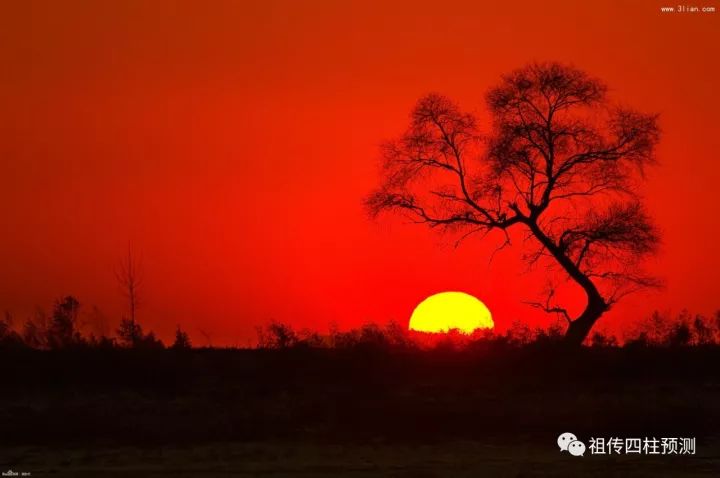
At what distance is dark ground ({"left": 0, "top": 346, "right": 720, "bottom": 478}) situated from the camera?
24344 millimetres

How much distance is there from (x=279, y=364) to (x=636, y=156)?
39.1 ft

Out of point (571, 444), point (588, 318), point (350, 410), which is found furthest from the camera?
point (588, 318)

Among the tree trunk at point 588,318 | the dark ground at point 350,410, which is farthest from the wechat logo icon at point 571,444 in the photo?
the tree trunk at point 588,318

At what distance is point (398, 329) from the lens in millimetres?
35031

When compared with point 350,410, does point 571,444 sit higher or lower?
lower

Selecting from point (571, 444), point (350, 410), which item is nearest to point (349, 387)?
point (350, 410)

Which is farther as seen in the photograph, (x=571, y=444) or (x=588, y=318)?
(x=588, y=318)

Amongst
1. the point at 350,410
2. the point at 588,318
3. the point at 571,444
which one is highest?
the point at 588,318

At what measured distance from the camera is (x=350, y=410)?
27.9m

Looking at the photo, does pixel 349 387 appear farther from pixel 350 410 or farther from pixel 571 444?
pixel 571 444

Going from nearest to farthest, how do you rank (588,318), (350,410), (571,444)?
(571,444) < (350,410) < (588,318)

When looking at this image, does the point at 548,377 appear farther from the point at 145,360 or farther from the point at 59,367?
the point at 59,367

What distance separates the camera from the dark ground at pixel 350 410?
24344 millimetres

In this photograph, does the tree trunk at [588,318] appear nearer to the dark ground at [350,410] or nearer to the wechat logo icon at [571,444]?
the dark ground at [350,410]
